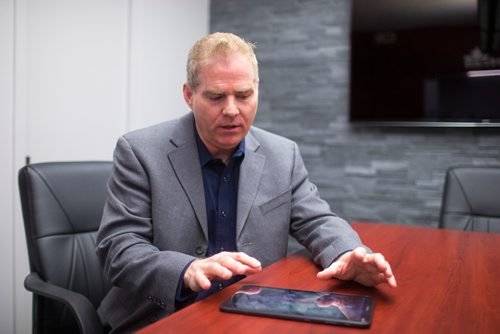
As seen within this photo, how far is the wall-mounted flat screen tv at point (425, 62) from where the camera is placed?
3.27 metres

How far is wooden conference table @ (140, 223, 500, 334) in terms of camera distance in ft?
3.00

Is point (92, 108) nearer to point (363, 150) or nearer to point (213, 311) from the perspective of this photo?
point (363, 150)

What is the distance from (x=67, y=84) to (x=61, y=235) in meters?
1.50

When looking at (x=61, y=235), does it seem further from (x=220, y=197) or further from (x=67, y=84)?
(x=67, y=84)

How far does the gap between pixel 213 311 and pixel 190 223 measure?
499mm

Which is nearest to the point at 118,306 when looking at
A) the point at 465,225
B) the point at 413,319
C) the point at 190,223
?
the point at 190,223

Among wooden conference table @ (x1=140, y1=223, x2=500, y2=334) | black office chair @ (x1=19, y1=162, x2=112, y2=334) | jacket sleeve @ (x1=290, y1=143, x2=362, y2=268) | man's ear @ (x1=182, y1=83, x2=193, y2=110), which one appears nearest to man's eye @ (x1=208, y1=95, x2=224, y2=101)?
man's ear @ (x1=182, y1=83, x2=193, y2=110)

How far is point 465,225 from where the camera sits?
230 cm

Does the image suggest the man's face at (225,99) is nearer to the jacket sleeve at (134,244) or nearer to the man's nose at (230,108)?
the man's nose at (230,108)

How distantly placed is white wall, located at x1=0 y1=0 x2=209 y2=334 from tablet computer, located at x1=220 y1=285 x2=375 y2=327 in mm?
2041

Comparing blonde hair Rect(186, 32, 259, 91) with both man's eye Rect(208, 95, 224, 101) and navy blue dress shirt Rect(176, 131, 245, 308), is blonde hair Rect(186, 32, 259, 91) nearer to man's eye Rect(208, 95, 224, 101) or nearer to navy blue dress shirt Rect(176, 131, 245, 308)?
man's eye Rect(208, 95, 224, 101)

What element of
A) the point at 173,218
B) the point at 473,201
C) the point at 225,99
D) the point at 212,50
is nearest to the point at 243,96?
the point at 225,99

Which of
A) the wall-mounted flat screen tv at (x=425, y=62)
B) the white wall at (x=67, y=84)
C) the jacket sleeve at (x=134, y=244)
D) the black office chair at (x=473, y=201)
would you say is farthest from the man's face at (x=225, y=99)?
the wall-mounted flat screen tv at (x=425, y=62)

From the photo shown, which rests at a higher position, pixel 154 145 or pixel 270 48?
pixel 270 48
